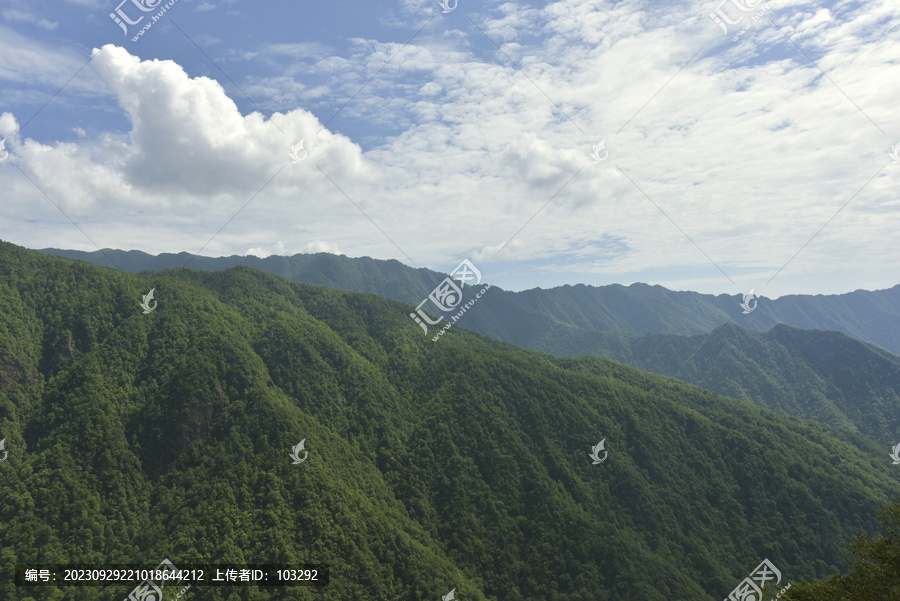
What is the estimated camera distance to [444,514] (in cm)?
11588

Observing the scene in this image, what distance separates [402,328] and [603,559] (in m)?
116

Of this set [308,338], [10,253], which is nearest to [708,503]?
[308,338]

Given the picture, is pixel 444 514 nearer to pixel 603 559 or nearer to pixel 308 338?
pixel 603 559

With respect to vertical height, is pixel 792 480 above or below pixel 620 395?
below

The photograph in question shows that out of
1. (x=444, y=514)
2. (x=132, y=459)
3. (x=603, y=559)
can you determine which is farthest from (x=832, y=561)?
(x=132, y=459)

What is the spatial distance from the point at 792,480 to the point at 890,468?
76.4 metres

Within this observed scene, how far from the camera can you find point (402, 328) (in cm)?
18638

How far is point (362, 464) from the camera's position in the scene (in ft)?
400

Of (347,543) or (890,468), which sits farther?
(890,468)

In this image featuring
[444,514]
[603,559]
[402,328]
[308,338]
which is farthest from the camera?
[402,328]

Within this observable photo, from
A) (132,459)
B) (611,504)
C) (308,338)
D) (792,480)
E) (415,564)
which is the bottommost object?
(792,480)

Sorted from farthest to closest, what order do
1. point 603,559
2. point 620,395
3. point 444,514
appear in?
1. point 620,395
2. point 444,514
3. point 603,559

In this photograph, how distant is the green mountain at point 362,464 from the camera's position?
87625mm

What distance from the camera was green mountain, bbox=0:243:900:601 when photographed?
287 feet
